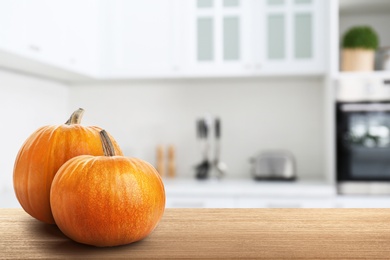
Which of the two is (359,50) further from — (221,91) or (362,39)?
(221,91)

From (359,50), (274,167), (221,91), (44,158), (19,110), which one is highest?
(359,50)

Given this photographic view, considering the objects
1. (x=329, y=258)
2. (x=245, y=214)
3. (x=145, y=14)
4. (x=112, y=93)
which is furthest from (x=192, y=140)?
(x=329, y=258)

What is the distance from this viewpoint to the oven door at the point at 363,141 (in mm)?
2537

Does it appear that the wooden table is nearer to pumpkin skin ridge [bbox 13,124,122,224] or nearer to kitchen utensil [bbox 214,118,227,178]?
pumpkin skin ridge [bbox 13,124,122,224]

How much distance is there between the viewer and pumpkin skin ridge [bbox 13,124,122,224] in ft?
1.99

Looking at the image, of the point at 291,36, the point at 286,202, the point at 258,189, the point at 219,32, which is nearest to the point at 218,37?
the point at 219,32

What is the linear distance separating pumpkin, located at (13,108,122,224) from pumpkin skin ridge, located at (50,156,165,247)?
6 cm

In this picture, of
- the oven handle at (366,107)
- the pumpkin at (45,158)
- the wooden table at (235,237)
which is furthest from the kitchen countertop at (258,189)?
the pumpkin at (45,158)

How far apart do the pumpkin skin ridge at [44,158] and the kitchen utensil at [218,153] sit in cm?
234

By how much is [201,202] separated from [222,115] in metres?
0.78

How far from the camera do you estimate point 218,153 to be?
311 centimetres

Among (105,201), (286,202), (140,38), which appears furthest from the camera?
(140,38)

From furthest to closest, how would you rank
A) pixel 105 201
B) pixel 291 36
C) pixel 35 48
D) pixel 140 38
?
pixel 140 38 → pixel 291 36 → pixel 35 48 → pixel 105 201

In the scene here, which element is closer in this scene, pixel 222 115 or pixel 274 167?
pixel 274 167
